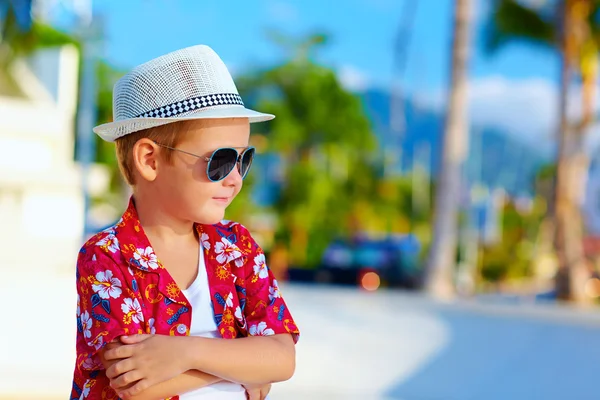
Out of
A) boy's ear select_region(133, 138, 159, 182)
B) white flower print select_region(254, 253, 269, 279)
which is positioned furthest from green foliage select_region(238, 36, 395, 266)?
Result: boy's ear select_region(133, 138, 159, 182)

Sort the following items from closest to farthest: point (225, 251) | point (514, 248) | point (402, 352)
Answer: point (225, 251), point (402, 352), point (514, 248)

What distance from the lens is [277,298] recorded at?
1750 millimetres

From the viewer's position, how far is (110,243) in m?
1.63

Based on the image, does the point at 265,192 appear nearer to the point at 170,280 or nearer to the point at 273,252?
the point at 273,252

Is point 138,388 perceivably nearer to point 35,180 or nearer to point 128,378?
point 128,378

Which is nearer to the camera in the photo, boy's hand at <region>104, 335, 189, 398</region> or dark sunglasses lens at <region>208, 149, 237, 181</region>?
boy's hand at <region>104, 335, 189, 398</region>

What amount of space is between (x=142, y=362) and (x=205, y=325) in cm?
17

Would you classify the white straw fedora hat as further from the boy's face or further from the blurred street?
the blurred street

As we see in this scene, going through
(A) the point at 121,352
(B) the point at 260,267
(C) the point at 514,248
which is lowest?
(C) the point at 514,248

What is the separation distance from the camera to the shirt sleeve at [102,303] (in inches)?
61.1

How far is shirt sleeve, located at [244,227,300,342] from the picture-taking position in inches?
66.7

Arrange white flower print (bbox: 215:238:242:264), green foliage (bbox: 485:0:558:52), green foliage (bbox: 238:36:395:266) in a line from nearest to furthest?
white flower print (bbox: 215:238:242:264)
green foliage (bbox: 485:0:558:52)
green foliage (bbox: 238:36:395:266)

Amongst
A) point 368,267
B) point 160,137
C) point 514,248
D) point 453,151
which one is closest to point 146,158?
point 160,137

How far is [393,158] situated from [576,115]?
27.2m
